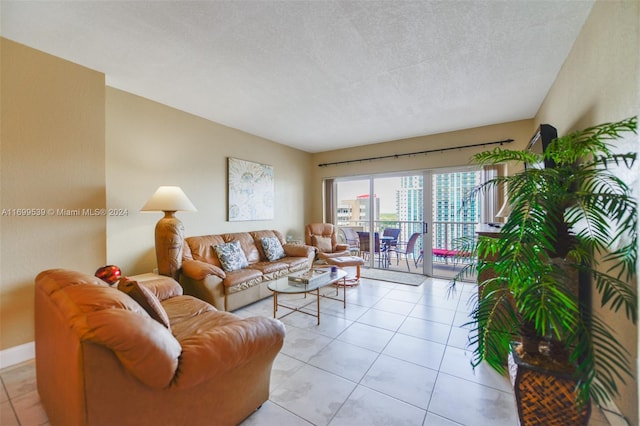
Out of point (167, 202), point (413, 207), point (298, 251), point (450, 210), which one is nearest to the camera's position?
point (167, 202)

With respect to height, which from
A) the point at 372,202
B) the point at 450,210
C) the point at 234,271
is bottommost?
the point at 234,271

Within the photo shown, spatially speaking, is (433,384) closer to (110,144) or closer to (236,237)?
(236,237)

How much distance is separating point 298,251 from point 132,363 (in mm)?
3415

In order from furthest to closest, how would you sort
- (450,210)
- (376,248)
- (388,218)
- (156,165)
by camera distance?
1. (388,218)
2. (376,248)
3. (450,210)
4. (156,165)

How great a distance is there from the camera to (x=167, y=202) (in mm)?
2775

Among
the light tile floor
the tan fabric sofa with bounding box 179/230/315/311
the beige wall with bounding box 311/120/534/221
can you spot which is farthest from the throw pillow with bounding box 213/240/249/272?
the beige wall with bounding box 311/120/534/221

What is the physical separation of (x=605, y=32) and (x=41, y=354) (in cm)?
397

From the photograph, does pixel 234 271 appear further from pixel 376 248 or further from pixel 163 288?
pixel 376 248

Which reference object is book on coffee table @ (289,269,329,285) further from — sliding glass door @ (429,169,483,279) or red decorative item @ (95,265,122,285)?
sliding glass door @ (429,169,483,279)

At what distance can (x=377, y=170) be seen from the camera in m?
5.25

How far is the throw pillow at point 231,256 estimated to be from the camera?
340cm

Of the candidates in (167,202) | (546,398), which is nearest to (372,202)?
(167,202)

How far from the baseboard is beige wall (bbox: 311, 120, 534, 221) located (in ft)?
15.4

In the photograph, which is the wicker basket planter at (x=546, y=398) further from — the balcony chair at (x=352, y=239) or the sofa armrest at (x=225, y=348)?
the balcony chair at (x=352, y=239)
